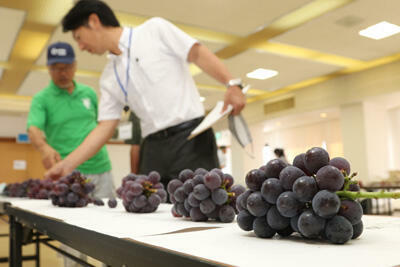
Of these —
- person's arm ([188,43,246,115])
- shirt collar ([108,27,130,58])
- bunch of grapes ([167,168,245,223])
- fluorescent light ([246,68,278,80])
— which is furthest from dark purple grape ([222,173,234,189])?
fluorescent light ([246,68,278,80])

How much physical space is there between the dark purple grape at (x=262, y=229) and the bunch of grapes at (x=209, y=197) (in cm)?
17

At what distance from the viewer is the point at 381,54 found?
662cm

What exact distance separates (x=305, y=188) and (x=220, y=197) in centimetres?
23

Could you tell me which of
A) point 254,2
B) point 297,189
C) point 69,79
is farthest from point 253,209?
point 254,2

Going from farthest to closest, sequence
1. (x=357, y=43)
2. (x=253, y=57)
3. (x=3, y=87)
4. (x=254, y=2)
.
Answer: (x=3, y=87) → (x=253, y=57) → (x=357, y=43) → (x=254, y=2)

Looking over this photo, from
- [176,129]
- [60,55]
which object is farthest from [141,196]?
[60,55]

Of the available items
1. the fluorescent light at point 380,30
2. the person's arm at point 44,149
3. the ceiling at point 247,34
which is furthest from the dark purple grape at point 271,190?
the fluorescent light at point 380,30

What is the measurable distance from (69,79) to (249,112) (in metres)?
8.42

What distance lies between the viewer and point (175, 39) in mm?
1566

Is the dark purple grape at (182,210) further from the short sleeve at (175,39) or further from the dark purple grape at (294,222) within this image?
the short sleeve at (175,39)

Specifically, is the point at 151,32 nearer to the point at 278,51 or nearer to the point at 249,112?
the point at 278,51

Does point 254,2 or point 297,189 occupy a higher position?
point 254,2

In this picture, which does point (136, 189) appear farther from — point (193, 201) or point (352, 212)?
point (352, 212)

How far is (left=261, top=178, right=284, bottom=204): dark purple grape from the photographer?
487mm
